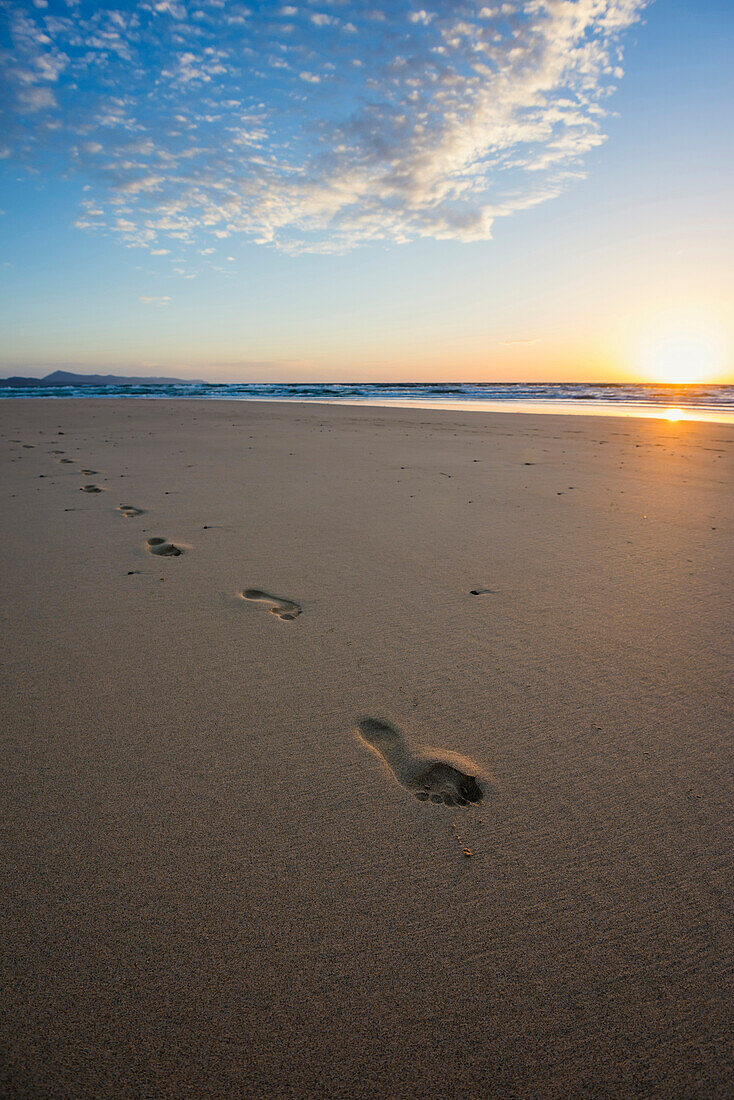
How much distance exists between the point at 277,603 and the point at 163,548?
37.2 inches

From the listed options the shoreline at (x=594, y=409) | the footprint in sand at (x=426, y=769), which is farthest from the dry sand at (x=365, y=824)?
the shoreline at (x=594, y=409)

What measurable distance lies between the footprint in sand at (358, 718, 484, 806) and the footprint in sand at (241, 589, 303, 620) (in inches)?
29.0

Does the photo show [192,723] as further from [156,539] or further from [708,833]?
[156,539]

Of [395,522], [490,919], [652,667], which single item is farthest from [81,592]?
[652,667]

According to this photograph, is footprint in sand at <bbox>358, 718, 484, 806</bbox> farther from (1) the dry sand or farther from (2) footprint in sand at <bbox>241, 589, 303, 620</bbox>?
(2) footprint in sand at <bbox>241, 589, 303, 620</bbox>

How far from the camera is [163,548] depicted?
280 centimetres

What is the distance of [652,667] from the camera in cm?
175

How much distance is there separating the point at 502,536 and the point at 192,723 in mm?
2095

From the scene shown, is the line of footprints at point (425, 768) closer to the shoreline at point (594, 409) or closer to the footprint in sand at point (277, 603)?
the footprint in sand at point (277, 603)

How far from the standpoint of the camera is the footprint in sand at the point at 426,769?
125 cm

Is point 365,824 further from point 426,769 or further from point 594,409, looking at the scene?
point 594,409

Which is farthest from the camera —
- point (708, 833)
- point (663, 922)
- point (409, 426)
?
point (409, 426)

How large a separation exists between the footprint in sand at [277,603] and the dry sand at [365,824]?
0.04ft

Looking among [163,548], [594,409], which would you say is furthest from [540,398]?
[163,548]
